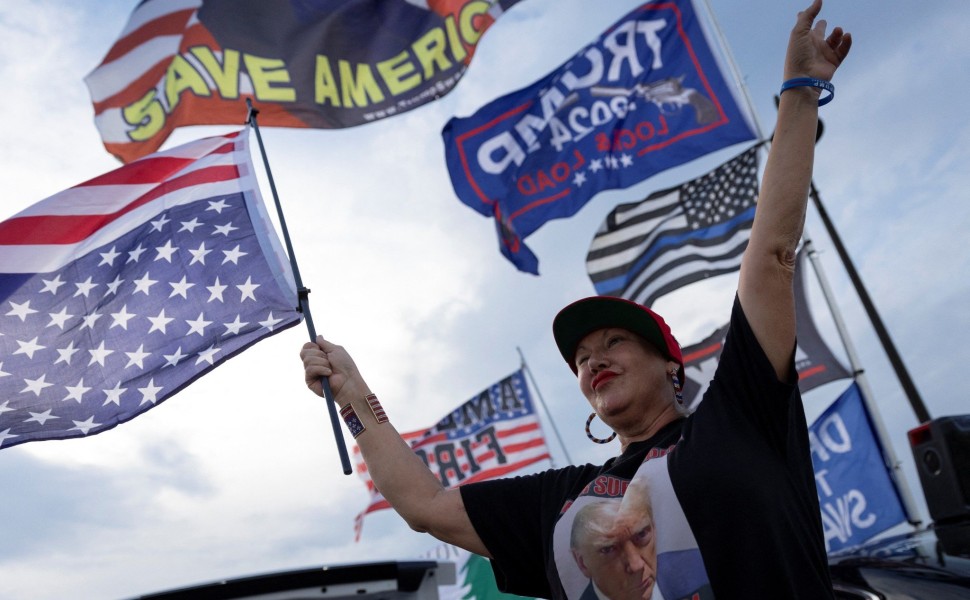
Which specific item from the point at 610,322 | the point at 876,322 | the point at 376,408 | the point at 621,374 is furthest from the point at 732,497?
the point at 876,322

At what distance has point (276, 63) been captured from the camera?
7582 mm

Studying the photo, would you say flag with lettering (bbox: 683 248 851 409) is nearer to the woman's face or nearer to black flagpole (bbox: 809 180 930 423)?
black flagpole (bbox: 809 180 930 423)

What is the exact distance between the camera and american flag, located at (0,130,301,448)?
4352 millimetres

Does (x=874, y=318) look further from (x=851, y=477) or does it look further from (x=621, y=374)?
(x=621, y=374)

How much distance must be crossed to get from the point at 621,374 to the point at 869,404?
239 inches

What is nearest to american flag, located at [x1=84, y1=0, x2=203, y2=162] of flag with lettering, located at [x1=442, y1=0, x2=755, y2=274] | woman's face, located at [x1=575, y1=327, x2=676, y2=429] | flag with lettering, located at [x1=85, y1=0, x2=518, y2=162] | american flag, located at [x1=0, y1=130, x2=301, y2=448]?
flag with lettering, located at [x1=85, y1=0, x2=518, y2=162]

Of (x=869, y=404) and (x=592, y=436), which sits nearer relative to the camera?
(x=592, y=436)

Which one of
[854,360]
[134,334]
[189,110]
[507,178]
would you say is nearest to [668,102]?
[507,178]

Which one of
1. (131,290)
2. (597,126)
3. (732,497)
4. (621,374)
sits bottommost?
(732,497)

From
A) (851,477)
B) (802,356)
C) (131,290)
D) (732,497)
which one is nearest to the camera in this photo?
(732,497)

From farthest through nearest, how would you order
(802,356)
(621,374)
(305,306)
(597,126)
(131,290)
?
(597,126), (802,356), (131,290), (305,306), (621,374)

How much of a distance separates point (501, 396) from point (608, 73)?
19.4 feet

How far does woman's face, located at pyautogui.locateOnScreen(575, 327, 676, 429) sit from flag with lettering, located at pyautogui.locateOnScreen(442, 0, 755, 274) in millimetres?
7286

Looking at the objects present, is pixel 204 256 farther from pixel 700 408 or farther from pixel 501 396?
pixel 501 396
